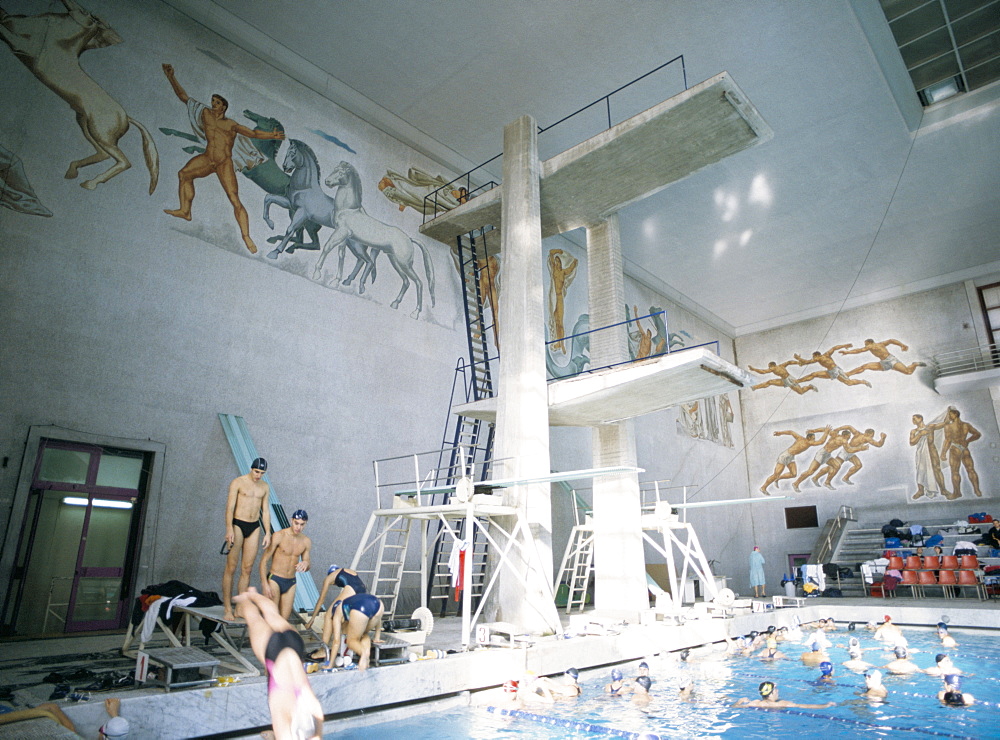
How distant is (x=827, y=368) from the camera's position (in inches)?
971

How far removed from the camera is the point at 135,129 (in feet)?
30.8

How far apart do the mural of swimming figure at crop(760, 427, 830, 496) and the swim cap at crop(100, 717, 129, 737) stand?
82.0ft

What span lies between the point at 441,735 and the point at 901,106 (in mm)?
16837

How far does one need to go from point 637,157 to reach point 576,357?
7.08 meters

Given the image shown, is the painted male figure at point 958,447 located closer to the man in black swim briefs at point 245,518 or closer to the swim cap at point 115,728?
the man in black swim briefs at point 245,518

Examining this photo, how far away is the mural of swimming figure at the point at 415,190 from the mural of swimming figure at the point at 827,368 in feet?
57.9

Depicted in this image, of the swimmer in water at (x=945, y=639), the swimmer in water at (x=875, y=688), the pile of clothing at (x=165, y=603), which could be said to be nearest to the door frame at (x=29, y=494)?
the pile of clothing at (x=165, y=603)

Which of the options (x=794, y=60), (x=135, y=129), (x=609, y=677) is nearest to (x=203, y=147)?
(x=135, y=129)

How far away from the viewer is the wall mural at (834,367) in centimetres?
2323

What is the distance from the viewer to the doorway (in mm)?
7645

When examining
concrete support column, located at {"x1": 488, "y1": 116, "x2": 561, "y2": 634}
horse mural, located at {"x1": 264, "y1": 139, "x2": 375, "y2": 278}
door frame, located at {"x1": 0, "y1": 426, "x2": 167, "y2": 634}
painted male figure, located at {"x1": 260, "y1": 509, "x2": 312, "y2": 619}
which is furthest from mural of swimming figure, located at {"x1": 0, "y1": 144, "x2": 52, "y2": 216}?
concrete support column, located at {"x1": 488, "y1": 116, "x2": 561, "y2": 634}

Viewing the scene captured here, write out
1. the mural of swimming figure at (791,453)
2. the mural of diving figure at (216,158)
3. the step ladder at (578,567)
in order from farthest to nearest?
the mural of swimming figure at (791,453), the step ladder at (578,567), the mural of diving figure at (216,158)

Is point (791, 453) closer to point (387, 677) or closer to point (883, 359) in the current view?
point (883, 359)

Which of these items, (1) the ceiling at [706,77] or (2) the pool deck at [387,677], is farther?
(1) the ceiling at [706,77]
